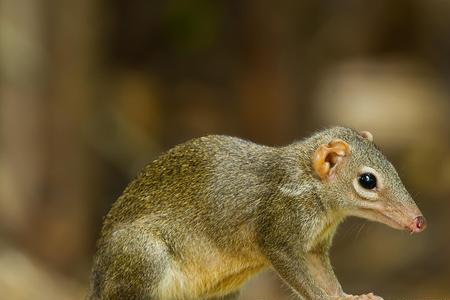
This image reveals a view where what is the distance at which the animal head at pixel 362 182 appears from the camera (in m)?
7.55

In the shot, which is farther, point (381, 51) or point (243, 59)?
point (381, 51)

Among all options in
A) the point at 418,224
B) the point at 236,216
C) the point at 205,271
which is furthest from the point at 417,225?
the point at 205,271

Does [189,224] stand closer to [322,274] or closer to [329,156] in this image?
[322,274]

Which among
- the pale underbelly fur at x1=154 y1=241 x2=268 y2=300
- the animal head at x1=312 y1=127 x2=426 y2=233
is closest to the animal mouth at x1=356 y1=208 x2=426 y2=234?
the animal head at x1=312 y1=127 x2=426 y2=233

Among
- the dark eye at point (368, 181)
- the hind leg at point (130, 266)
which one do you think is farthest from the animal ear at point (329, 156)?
the hind leg at point (130, 266)

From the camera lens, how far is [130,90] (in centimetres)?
2525

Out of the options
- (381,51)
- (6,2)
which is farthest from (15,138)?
(381,51)

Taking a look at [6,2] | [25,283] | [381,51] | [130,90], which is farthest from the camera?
[381,51]

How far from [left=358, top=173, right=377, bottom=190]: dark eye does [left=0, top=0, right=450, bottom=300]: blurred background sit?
18.2 feet

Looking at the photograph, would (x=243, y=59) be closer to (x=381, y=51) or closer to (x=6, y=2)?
(x=6, y=2)

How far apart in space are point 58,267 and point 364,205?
11120 mm

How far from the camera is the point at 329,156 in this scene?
7.87 m

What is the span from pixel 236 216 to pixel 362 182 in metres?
0.93

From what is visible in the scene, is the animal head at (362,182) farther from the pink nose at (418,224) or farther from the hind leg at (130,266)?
the hind leg at (130,266)
